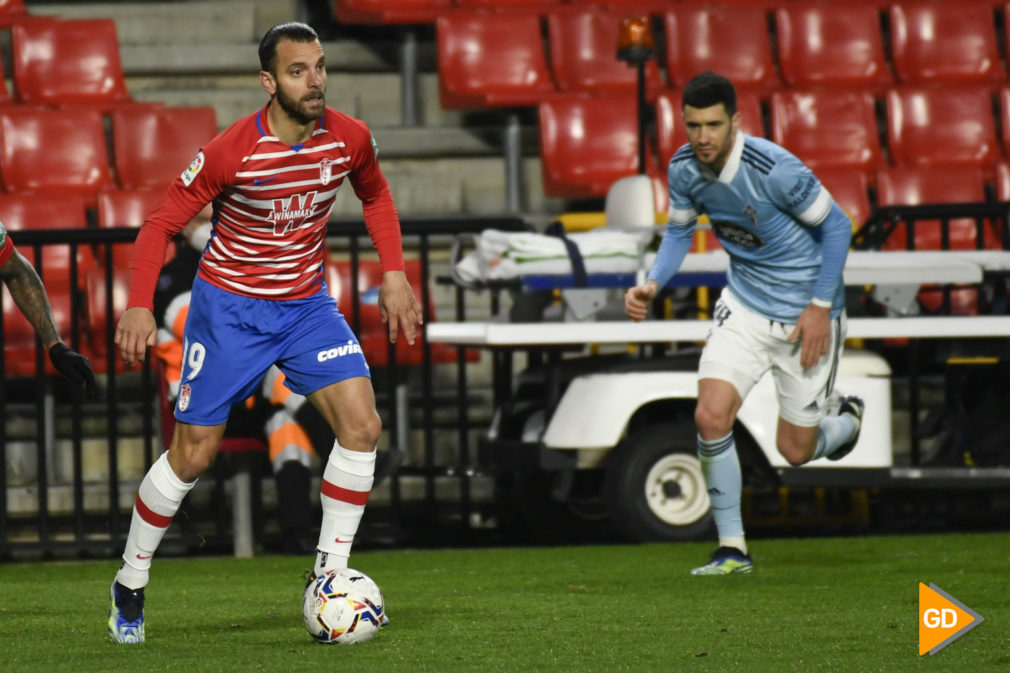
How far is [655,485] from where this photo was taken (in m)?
7.48

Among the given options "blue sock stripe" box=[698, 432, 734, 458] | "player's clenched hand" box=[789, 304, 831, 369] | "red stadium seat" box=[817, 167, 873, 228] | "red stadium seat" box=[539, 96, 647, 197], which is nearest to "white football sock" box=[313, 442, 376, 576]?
"blue sock stripe" box=[698, 432, 734, 458]

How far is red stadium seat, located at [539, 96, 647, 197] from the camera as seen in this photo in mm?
10008

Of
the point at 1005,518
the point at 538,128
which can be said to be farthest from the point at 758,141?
the point at 538,128

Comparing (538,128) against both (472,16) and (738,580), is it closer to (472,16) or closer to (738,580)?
(472,16)

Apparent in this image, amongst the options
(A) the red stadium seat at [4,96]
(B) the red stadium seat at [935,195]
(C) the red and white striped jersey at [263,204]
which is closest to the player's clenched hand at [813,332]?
(C) the red and white striped jersey at [263,204]

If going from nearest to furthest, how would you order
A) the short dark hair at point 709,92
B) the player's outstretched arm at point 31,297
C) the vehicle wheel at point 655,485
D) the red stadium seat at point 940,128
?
the player's outstretched arm at point 31,297, the short dark hair at point 709,92, the vehicle wheel at point 655,485, the red stadium seat at point 940,128

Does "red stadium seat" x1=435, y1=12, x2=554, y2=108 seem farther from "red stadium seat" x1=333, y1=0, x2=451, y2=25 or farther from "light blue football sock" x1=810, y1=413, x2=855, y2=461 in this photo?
"light blue football sock" x1=810, y1=413, x2=855, y2=461

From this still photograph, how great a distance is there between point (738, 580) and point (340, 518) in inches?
70.4

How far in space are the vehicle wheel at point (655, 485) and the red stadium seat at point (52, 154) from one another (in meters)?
4.01

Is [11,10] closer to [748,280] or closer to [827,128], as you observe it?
[827,128]

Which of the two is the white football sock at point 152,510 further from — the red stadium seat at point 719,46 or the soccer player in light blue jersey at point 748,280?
the red stadium seat at point 719,46

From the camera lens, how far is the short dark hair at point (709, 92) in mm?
5809

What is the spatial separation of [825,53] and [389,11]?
2.88 m

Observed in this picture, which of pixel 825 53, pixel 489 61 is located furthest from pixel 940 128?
pixel 489 61
